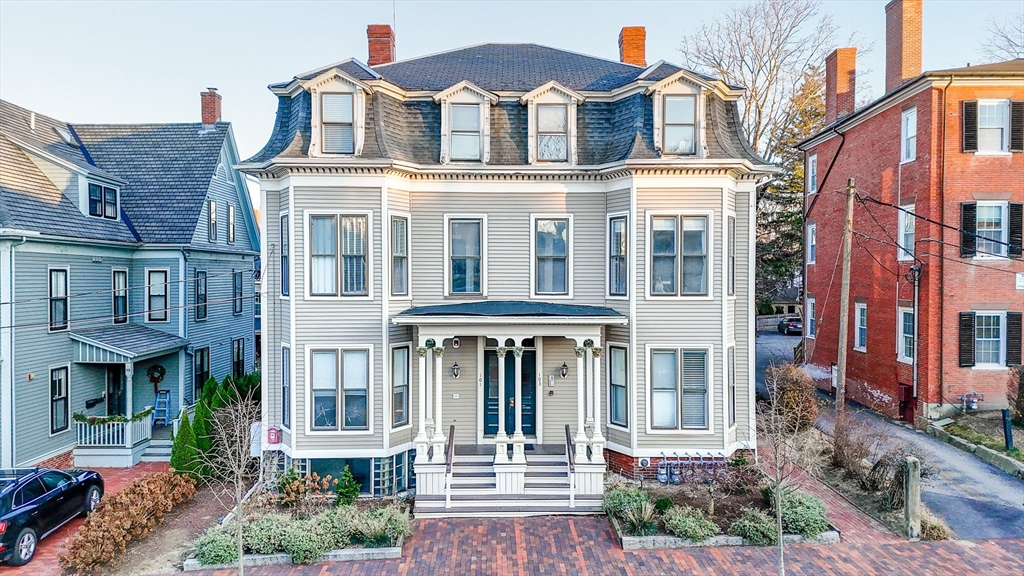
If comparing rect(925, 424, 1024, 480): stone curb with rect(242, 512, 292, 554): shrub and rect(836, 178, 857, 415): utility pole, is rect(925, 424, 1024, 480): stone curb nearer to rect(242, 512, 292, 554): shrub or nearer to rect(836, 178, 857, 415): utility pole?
rect(836, 178, 857, 415): utility pole

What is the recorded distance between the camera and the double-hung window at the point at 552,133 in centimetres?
1359

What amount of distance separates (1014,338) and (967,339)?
1368 mm

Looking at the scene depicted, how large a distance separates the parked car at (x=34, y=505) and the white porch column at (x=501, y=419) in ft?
28.5

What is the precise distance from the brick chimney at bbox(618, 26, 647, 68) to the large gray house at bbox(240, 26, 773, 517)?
9.04 ft

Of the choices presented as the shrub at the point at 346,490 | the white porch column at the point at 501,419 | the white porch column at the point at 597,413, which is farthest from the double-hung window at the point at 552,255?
the shrub at the point at 346,490

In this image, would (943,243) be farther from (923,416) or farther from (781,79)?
(781,79)

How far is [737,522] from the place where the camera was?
407 inches

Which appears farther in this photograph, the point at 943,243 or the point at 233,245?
the point at 233,245

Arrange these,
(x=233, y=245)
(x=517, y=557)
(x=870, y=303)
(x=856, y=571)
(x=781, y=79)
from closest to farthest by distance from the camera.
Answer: (x=856, y=571), (x=517, y=557), (x=870, y=303), (x=233, y=245), (x=781, y=79)

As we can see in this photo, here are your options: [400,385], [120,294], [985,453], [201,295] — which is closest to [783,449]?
[985,453]

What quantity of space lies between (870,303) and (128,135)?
28.5m

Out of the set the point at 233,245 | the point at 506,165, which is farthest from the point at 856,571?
the point at 233,245

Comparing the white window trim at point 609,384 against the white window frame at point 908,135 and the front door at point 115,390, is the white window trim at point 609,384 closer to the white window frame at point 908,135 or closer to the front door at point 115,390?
the white window frame at point 908,135

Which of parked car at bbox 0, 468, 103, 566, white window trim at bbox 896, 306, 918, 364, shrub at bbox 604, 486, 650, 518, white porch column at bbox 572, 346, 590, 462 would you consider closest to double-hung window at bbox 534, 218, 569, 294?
white porch column at bbox 572, 346, 590, 462
